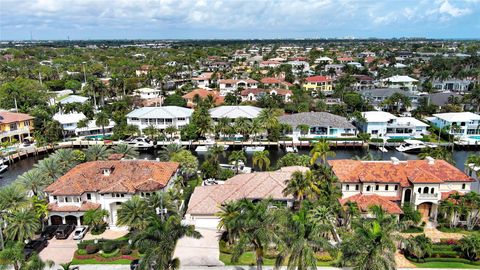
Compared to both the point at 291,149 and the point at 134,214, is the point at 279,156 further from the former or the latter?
the point at 134,214

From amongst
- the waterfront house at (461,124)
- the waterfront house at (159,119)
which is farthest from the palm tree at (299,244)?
the waterfront house at (461,124)

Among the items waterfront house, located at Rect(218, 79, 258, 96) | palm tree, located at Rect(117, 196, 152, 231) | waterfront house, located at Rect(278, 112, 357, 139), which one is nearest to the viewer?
palm tree, located at Rect(117, 196, 152, 231)

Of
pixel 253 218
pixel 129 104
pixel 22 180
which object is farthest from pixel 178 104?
pixel 253 218

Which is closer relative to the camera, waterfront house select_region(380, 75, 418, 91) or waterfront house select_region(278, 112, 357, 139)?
waterfront house select_region(278, 112, 357, 139)

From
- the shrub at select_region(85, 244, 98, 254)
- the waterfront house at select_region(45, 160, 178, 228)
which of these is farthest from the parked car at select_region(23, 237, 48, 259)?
the shrub at select_region(85, 244, 98, 254)

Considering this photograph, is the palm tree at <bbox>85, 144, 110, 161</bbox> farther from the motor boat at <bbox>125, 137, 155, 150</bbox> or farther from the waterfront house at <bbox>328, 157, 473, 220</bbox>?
the waterfront house at <bbox>328, 157, 473, 220</bbox>

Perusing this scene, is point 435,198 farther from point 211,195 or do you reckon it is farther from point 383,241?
point 211,195

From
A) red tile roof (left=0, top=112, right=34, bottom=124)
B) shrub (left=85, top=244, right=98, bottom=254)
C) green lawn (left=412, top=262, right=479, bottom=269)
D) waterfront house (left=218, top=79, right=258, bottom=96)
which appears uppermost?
waterfront house (left=218, top=79, right=258, bottom=96)
